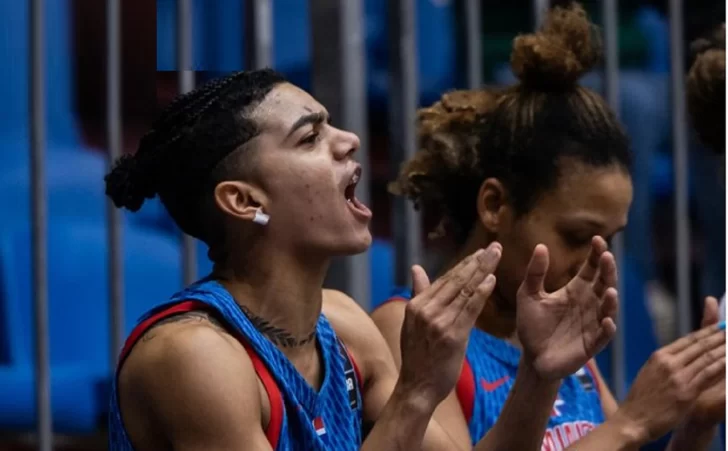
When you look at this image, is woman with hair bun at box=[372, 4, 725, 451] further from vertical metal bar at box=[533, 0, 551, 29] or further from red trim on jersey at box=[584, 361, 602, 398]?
vertical metal bar at box=[533, 0, 551, 29]

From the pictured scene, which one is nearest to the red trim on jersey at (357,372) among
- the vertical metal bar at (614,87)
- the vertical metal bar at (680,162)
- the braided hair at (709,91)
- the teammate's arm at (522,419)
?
the teammate's arm at (522,419)

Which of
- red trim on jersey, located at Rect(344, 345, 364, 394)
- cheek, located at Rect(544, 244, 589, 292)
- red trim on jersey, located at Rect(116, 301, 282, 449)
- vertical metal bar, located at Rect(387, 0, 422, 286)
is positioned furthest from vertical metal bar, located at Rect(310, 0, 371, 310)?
red trim on jersey, located at Rect(116, 301, 282, 449)

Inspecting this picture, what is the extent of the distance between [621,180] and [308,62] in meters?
0.91

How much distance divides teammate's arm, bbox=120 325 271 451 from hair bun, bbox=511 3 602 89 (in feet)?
3.23

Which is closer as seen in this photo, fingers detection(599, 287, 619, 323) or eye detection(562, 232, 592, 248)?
fingers detection(599, 287, 619, 323)

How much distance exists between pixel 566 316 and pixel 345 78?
0.99 meters

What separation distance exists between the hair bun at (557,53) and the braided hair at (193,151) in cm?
64

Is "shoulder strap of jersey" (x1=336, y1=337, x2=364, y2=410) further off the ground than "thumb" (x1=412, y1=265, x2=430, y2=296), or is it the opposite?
"thumb" (x1=412, y1=265, x2=430, y2=296)

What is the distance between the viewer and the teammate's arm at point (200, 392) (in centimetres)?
223

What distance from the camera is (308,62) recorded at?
3.49 m

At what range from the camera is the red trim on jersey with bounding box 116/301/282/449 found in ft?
7.66

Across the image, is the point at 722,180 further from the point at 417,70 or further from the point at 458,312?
the point at 458,312

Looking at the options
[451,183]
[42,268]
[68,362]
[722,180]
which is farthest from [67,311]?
[722,180]

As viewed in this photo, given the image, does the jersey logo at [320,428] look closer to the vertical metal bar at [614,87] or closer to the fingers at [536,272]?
the fingers at [536,272]
